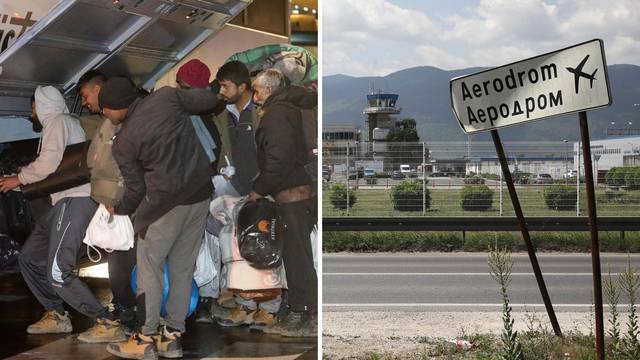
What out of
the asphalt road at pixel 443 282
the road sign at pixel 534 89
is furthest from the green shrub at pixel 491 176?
the road sign at pixel 534 89

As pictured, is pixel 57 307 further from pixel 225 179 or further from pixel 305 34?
pixel 305 34

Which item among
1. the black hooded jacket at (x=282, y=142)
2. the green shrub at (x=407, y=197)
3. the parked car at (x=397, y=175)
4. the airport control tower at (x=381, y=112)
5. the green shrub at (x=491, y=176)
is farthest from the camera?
the airport control tower at (x=381, y=112)

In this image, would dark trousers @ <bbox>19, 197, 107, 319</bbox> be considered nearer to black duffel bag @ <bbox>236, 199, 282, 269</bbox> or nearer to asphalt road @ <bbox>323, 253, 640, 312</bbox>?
black duffel bag @ <bbox>236, 199, 282, 269</bbox>

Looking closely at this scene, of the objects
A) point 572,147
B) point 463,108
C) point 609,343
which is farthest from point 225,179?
point 572,147

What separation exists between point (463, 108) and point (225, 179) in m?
2.38

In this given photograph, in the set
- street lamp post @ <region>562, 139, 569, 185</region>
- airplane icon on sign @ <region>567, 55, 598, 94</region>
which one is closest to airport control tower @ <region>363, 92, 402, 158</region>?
street lamp post @ <region>562, 139, 569, 185</region>

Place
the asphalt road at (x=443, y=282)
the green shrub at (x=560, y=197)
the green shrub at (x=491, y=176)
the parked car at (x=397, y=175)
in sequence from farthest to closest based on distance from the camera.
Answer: the green shrub at (x=491, y=176)
the parked car at (x=397, y=175)
the green shrub at (x=560, y=197)
the asphalt road at (x=443, y=282)

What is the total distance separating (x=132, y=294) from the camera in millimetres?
4031

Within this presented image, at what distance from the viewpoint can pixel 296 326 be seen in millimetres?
3898

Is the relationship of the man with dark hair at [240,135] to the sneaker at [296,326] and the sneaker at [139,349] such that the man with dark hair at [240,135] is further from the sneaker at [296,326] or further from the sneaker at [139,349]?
the sneaker at [139,349]

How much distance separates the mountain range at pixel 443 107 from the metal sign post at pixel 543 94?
40.2m

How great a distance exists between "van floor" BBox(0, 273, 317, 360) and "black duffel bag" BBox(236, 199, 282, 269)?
33 cm

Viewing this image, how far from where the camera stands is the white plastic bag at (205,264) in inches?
159

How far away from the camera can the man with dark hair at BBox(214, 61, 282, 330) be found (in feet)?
12.9
